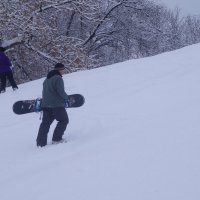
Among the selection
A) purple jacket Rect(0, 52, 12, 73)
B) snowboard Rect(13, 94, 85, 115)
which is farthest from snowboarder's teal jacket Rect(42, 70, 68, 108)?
purple jacket Rect(0, 52, 12, 73)

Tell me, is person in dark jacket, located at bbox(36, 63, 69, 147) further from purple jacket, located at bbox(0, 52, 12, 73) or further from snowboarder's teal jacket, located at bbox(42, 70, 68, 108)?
purple jacket, located at bbox(0, 52, 12, 73)

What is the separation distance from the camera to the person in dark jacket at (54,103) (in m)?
8.45

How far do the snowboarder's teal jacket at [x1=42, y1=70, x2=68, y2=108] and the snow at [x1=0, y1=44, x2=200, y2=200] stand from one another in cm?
75

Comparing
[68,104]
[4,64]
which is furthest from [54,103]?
[4,64]

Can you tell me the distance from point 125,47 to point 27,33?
938 cm

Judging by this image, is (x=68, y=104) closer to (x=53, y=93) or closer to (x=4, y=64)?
(x=53, y=93)

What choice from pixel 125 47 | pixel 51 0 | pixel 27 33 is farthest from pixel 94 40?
pixel 27 33

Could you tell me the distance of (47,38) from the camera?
865 inches

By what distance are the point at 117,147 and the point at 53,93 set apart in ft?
5.53

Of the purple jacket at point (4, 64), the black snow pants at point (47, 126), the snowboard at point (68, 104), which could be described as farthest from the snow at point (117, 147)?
the purple jacket at point (4, 64)

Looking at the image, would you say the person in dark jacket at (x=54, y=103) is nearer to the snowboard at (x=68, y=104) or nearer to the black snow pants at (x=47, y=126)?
the black snow pants at (x=47, y=126)

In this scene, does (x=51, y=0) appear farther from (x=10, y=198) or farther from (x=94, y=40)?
(x=10, y=198)

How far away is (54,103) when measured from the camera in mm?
8516

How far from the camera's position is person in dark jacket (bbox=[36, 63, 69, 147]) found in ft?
27.7
